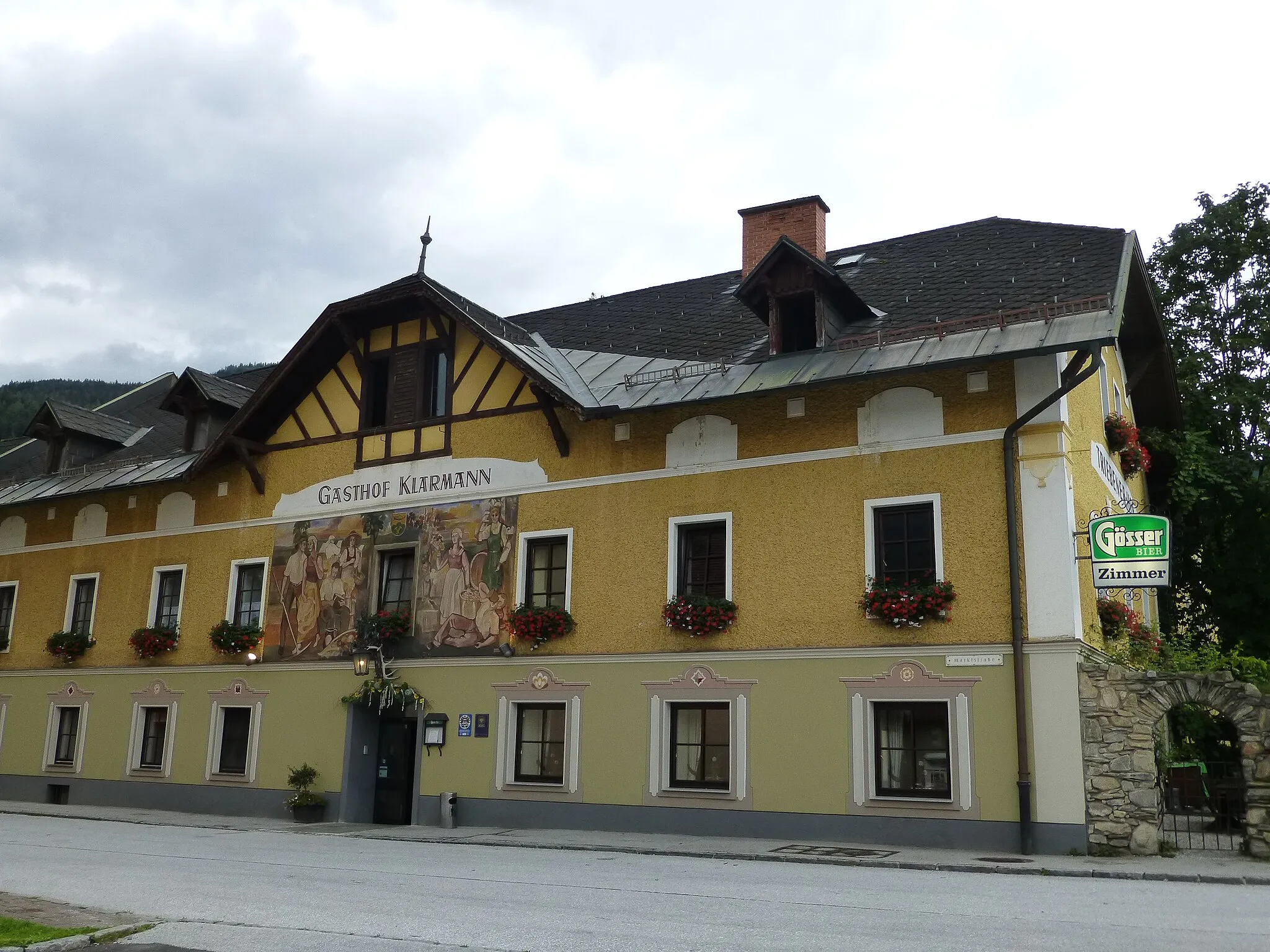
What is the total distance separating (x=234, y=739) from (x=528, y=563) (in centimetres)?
718

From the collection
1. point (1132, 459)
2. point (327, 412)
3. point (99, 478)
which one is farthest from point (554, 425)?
point (99, 478)

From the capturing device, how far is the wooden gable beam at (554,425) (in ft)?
63.6

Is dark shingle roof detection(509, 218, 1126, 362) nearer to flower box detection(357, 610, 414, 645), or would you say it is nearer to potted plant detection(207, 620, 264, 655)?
flower box detection(357, 610, 414, 645)

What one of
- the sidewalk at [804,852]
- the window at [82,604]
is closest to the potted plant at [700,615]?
the sidewalk at [804,852]

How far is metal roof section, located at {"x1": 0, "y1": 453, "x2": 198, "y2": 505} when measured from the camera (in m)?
23.7

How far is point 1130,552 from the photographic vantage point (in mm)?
14828

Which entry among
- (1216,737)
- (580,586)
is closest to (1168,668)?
(1216,737)

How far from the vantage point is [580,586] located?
62.1 ft

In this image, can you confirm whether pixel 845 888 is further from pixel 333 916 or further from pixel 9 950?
pixel 9 950

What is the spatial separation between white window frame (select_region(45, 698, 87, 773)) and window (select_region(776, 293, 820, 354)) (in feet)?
53.4

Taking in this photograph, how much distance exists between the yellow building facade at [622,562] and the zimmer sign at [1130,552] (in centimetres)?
38

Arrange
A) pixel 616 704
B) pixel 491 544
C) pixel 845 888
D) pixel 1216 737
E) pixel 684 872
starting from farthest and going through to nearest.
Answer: pixel 1216 737
pixel 491 544
pixel 616 704
pixel 684 872
pixel 845 888

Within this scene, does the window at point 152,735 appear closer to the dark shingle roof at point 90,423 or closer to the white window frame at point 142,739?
the white window frame at point 142,739

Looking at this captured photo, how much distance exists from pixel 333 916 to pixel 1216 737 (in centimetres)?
1949
